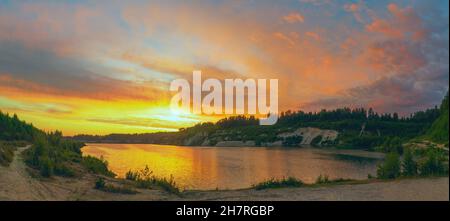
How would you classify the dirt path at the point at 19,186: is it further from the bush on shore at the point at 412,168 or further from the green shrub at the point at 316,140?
the green shrub at the point at 316,140

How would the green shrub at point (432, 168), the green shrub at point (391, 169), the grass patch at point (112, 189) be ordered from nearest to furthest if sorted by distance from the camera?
the grass patch at point (112, 189)
the green shrub at point (432, 168)
the green shrub at point (391, 169)

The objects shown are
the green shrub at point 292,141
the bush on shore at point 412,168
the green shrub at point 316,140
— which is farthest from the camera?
the green shrub at point 292,141

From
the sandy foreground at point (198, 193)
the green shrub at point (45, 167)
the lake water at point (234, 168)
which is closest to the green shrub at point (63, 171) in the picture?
the green shrub at point (45, 167)

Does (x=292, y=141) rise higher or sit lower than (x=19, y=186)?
lower

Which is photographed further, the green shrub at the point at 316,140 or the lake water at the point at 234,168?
the green shrub at the point at 316,140

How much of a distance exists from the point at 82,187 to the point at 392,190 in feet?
49.4

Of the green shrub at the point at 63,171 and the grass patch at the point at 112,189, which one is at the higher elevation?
the green shrub at the point at 63,171

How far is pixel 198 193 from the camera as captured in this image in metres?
19.9

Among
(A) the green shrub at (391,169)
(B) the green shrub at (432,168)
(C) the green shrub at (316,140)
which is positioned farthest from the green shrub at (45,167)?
(C) the green shrub at (316,140)

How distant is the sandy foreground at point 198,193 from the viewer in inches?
620

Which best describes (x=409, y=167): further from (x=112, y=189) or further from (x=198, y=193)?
(x=112, y=189)

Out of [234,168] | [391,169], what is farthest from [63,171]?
[234,168]
